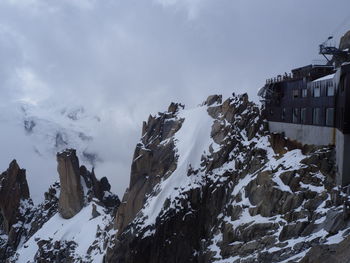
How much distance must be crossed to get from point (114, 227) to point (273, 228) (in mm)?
33008

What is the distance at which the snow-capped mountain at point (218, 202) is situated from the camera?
3284 cm

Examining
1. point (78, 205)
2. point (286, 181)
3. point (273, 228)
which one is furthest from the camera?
point (78, 205)

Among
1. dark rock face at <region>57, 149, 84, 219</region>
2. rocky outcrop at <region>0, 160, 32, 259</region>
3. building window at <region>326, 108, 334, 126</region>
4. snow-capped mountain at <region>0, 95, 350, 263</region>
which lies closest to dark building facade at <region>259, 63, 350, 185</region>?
building window at <region>326, 108, 334, 126</region>

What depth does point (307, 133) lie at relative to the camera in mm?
42438

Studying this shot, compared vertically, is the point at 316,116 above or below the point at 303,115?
below

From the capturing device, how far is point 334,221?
28.4 metres

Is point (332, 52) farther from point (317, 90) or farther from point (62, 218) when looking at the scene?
point (62, 218)

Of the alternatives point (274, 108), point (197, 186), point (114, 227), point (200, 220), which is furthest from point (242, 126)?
point (114, 227)

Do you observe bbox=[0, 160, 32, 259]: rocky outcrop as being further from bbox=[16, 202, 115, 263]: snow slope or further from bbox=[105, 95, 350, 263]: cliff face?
bbox=[105, 95, 350, 263]: cliff face

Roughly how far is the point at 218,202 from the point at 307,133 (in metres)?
13.8

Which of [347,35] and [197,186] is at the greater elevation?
[347,35]

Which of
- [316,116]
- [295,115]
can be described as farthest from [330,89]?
[295,115]

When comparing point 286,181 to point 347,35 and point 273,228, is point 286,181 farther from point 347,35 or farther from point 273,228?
point 347,35

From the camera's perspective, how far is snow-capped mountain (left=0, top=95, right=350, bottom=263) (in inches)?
1293
